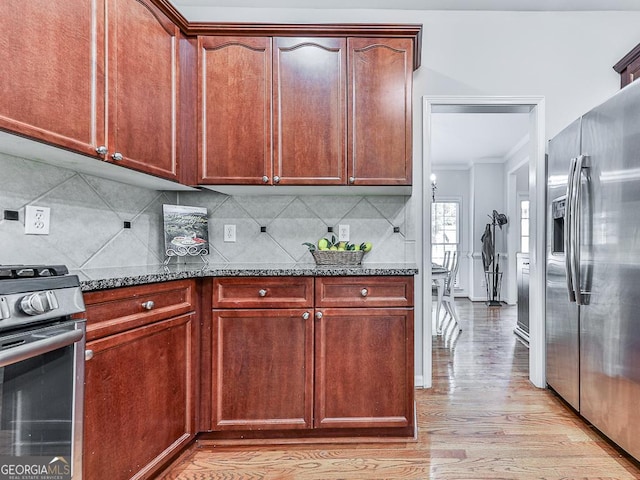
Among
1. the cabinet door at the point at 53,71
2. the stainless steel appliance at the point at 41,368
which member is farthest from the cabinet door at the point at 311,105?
the stainless steel appliance at the point at 41,368

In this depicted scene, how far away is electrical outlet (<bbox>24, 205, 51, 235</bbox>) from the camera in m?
1.59

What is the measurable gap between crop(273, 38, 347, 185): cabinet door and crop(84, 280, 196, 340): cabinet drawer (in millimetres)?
856

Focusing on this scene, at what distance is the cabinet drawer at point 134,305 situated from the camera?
1.32 m

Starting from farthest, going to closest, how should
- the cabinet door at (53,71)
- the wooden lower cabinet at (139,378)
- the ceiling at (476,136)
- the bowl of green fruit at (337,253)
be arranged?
the ceiling at (476,136)
the bowl of green fruit at (337,253)
the wooden lower cabinet at (139,378)
the cabinet door at (53,71)

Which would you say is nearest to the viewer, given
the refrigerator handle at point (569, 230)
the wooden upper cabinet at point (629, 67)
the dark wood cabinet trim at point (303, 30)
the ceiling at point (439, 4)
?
the refrigerator handle at point (569, 230)

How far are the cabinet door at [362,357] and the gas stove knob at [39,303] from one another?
1.14 metres

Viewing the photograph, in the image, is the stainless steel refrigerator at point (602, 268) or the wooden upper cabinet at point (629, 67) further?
the wooden upper cabinet at point (629, 67)

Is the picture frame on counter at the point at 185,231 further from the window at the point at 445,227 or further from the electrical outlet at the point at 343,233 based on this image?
the window at the point at 445,227

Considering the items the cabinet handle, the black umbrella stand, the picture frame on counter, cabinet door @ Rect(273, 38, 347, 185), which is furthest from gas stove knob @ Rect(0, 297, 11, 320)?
the black umbrella stand

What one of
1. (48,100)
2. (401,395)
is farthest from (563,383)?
(48,100)

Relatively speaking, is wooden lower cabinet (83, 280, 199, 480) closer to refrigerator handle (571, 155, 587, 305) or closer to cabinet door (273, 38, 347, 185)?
cabinet door (273, 38, 347, 185)

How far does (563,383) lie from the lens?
2.34 m

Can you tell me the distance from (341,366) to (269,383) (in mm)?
370

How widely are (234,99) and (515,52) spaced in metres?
1.97
